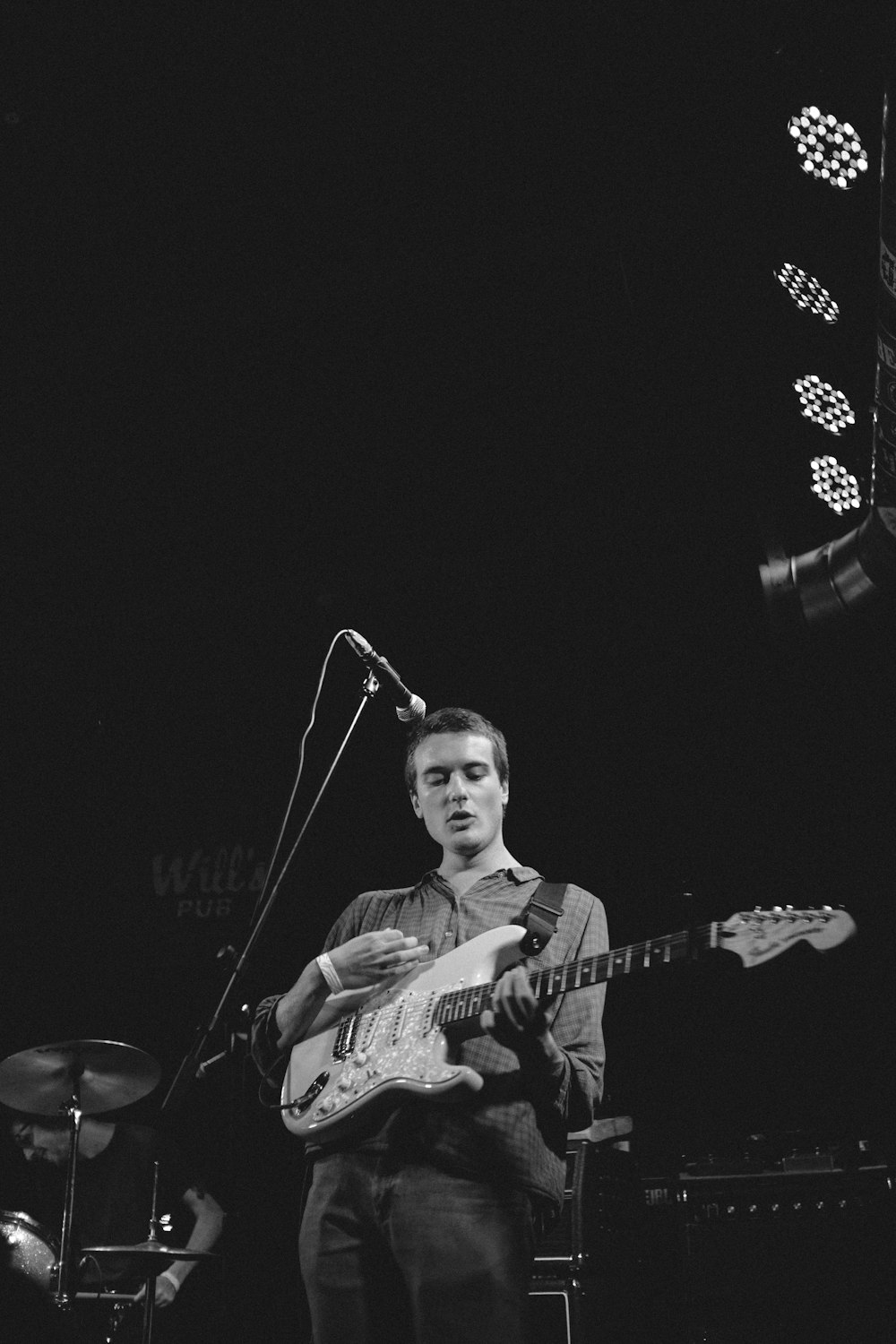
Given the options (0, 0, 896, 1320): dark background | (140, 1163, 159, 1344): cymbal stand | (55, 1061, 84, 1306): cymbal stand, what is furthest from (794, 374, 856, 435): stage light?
(140, 1163, 159, 1344): cymbal stand

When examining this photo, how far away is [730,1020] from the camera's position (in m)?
4.64

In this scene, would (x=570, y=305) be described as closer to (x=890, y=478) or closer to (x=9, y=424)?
(x=890, y=478)

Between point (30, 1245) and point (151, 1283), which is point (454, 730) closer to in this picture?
point (151, 1283)

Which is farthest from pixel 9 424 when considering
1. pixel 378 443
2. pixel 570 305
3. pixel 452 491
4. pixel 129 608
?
pixel 570 305

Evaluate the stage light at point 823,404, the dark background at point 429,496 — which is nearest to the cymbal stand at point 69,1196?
the dark background at point 429,496

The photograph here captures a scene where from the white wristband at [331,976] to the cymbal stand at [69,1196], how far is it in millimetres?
2594

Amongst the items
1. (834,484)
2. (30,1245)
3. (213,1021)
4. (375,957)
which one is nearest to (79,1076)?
(30,1245)

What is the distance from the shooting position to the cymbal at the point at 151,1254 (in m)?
4.62

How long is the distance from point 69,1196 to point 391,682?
3.15 meters

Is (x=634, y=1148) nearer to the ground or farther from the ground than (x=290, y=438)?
nearer to the ground

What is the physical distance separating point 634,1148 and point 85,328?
4.14 m

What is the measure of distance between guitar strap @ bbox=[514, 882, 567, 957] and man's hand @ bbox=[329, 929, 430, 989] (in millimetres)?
251

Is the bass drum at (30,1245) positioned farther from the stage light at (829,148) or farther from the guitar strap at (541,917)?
the stage light at (829,148)

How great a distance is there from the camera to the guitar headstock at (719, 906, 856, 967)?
2.30m
